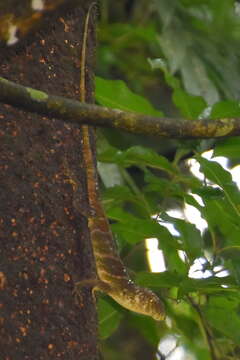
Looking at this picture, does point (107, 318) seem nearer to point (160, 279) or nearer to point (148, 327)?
point (148, 327)

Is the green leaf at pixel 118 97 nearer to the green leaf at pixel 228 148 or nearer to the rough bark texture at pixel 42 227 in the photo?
the green leaf at pixel 228 148

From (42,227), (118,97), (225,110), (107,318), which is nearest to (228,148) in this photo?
(225,110)

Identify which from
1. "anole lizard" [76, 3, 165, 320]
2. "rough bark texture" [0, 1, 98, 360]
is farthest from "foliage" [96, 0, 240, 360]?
"rough bark texture" [0, 1, 98, 360]

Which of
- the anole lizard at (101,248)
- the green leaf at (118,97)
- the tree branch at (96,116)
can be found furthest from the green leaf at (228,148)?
the tree branch at (96,116)

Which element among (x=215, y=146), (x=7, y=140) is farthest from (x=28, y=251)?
(x=215, y=146)

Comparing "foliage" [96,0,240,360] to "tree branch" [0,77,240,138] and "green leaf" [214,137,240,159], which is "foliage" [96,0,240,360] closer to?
"green leaf" [214,137,240,159]
